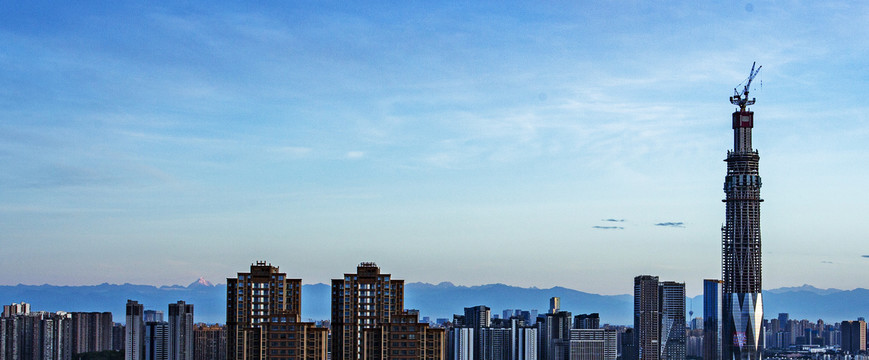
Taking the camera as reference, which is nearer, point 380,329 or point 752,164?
point 380,329

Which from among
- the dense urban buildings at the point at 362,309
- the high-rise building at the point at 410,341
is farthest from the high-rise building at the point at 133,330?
the high-rise building at the point at 410,341

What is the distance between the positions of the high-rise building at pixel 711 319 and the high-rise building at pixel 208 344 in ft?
162

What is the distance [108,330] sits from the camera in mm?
77312

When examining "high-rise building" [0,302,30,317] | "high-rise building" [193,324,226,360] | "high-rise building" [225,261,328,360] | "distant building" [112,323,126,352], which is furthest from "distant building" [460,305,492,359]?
"high-rise building" [225,261,328,360]

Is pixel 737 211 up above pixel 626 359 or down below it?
above

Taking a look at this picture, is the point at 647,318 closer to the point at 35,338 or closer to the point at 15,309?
the point at 15,309

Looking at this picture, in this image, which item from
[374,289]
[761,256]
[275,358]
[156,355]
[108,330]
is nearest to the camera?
[275,358]

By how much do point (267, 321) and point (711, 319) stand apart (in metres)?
70.5

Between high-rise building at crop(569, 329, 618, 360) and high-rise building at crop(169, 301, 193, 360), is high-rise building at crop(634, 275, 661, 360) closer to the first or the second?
high-rise building at crop(569, 329, 618, 360)

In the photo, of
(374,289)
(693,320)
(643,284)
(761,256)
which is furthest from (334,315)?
(693,320)

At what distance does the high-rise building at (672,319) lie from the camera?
105225mm

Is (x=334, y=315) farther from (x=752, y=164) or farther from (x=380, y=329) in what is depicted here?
(x=752, y=164)

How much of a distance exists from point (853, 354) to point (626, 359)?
32.4m

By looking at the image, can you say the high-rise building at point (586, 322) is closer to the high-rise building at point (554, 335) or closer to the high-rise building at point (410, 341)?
the high-rise building at point (554, 335)
